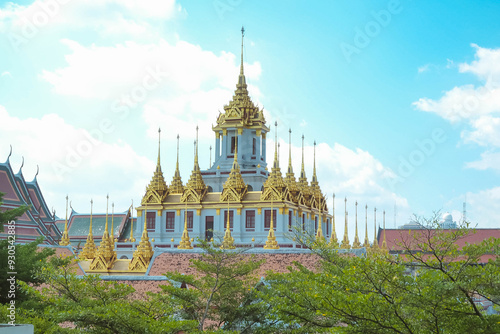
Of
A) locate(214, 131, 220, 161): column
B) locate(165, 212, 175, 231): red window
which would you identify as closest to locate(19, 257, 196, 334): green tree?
locate(165, 212, 175, 231): red window

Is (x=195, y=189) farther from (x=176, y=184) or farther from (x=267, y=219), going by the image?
(x=267, y=219)

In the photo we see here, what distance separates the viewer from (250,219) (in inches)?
1986

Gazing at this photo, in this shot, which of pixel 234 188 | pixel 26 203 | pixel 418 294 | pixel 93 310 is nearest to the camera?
pixel 418 294

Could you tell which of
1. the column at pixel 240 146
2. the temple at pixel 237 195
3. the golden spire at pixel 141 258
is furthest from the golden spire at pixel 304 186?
Answer: the golden spire at pixel 141 258

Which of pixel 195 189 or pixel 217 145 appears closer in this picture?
pixel 195 189

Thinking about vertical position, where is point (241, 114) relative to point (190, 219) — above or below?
above

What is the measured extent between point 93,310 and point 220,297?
15.3 feet

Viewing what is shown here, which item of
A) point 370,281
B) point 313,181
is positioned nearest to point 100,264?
point 313,181

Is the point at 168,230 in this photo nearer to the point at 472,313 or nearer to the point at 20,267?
the point at 20,267

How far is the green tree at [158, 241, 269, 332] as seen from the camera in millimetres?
20625

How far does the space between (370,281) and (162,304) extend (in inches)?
283

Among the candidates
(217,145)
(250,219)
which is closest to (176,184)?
(217,145)

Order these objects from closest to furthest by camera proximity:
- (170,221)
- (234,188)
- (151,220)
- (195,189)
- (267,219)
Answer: (267,219)
(234,188)
(195,189)
(170,221)
(151,220)

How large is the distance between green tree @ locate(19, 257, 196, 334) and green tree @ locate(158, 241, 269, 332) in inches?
27.9
